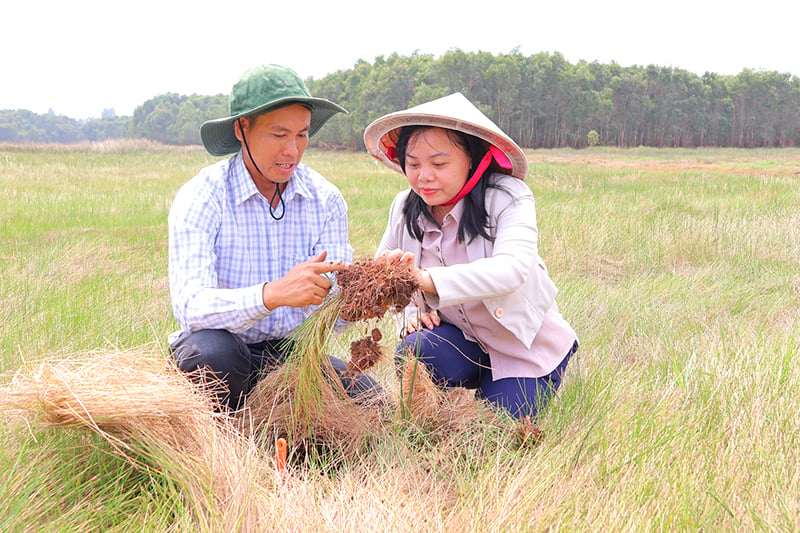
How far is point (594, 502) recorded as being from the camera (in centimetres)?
156

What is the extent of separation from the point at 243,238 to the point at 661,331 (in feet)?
6.71

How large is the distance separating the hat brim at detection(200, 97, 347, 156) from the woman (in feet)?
0.66

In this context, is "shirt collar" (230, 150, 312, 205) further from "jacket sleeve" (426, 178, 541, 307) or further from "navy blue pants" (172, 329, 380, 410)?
"jacket sleeve" (426, 178, 541, 307)

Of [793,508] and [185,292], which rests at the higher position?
[185,292]

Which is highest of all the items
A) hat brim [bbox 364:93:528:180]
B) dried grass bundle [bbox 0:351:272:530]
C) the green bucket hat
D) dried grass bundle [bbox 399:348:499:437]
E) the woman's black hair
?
the green bucket hat

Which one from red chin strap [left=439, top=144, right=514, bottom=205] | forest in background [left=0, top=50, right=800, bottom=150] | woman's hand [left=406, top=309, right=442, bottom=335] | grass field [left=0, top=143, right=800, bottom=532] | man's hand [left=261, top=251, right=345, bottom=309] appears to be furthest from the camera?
forest in background [left=0, top=50, right=800, bottom=150]

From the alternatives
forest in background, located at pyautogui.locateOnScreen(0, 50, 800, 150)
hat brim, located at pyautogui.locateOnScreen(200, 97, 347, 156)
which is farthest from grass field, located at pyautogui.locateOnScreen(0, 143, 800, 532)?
forest in background, located at pyautogui.locateOnScreen(0, 50, 800, 150)

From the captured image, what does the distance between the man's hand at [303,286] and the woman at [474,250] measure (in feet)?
0.99

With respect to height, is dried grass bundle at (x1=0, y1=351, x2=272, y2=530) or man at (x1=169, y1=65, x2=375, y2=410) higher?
man at (x1=169, y1=65, x2=375, y2=410)

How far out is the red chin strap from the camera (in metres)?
2.18

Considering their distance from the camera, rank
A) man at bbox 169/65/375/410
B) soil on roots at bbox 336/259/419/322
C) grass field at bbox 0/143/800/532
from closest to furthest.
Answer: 1. grass field at bbox 0/143/800/532
2. soil on roots at bbox 336/259/419/322
3. man at bbox 169/65/375/410

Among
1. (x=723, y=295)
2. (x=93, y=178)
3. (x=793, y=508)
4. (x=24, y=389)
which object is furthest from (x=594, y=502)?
(x=93, y=178)

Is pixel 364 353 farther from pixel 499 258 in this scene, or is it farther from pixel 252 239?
pixel 252 239

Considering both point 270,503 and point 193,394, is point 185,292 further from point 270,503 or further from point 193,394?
point 270,503
